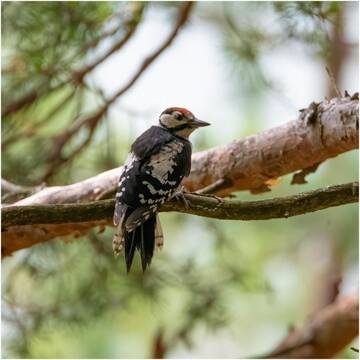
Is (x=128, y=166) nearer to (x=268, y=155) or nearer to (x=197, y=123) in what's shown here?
(x=197, y=123)

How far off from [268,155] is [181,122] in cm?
29

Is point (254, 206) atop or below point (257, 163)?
below

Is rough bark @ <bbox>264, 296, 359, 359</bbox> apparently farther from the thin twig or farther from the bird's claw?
the bird's claw

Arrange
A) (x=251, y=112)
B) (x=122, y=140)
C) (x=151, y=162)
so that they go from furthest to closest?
(x=251, y=112) < (x=122, y=140) < (x=151, y=162)

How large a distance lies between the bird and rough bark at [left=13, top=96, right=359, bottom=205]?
0.76 feet

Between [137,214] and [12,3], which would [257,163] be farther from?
[12,3]

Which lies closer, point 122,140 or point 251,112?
point 122,140

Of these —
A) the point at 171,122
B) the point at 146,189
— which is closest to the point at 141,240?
the point at 146,189

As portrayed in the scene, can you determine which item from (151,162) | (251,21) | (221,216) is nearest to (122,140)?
(251,21)

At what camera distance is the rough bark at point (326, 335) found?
3207 millimetres

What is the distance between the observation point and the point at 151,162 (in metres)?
2.07

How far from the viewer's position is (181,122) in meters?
2.38

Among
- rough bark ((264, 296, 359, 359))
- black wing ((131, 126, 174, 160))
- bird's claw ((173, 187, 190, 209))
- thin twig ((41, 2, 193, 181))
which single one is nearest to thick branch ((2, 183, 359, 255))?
bird's claw ((173, 187, 190, 209))

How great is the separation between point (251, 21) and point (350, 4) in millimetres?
569
